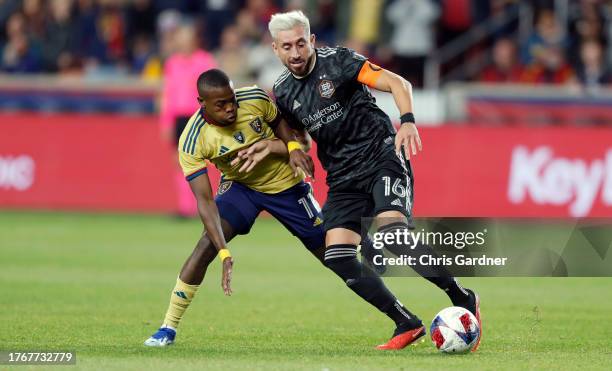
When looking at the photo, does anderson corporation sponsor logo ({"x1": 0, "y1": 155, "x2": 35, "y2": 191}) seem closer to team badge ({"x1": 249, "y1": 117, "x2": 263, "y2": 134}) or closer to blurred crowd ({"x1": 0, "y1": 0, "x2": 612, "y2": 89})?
blurred crowd ({"x1": 0, "y1": 0, "x2": 612, "y2": 89})

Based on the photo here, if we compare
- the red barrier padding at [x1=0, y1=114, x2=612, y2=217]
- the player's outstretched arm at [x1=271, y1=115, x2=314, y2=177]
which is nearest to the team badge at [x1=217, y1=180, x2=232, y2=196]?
the player's outstretched arm at [x1=271, y1=115, x2=314, y2=177]

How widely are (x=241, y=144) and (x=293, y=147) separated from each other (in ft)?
1.29

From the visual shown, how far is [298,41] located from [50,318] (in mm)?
3209

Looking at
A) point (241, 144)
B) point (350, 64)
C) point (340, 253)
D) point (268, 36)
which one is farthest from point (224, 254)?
point (268, 36)

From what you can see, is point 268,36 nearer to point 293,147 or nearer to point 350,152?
point 293,147

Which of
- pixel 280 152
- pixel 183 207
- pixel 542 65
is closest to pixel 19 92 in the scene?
pixel 183 207

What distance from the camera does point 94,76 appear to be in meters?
21.8

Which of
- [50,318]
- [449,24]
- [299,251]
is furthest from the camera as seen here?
[449,24]

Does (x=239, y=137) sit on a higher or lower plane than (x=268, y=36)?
lower

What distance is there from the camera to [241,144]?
9383 mm

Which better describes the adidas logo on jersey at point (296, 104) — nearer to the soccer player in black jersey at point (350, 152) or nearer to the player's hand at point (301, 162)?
the soccer player in black jersey at point (350, 152)

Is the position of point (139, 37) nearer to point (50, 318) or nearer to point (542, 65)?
point (542, 65)

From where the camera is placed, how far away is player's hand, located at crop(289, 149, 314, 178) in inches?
360

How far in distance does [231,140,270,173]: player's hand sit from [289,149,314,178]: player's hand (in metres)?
0.21
